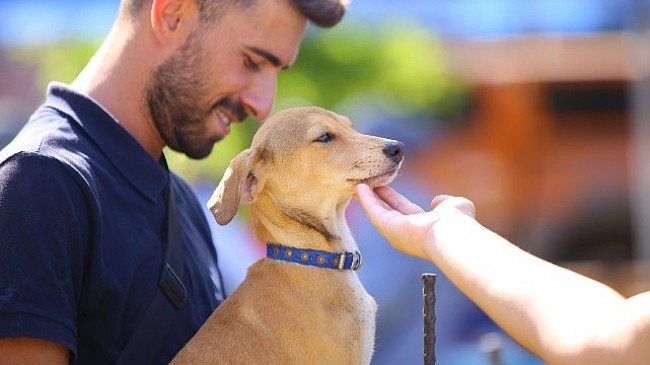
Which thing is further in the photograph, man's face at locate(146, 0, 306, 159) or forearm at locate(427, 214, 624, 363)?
man's face at locate(146, 0, 306, 159)

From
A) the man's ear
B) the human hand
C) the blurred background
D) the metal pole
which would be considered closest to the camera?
the human hand

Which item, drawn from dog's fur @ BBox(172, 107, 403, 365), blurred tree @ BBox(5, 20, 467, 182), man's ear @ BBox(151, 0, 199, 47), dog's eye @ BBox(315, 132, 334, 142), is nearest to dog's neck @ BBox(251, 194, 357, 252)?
dog's fur @ BBox(172, 107, 403, 365)

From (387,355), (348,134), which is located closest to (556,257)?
(387,355)

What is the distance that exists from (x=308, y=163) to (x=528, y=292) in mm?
2133

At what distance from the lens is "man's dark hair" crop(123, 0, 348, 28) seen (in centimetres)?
370

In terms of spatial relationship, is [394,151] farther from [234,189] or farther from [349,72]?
[349,72]

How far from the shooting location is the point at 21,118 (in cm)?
1358

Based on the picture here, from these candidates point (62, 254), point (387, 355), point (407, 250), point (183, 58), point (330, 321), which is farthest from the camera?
point (387, 355)

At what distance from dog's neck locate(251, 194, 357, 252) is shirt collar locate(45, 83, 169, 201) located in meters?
0.45

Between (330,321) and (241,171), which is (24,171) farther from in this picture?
(330,321)

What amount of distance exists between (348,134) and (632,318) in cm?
230

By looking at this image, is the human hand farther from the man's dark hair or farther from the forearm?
the man's dark hair

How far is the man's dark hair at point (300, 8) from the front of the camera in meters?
3.70

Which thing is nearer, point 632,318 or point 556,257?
point 632,318
